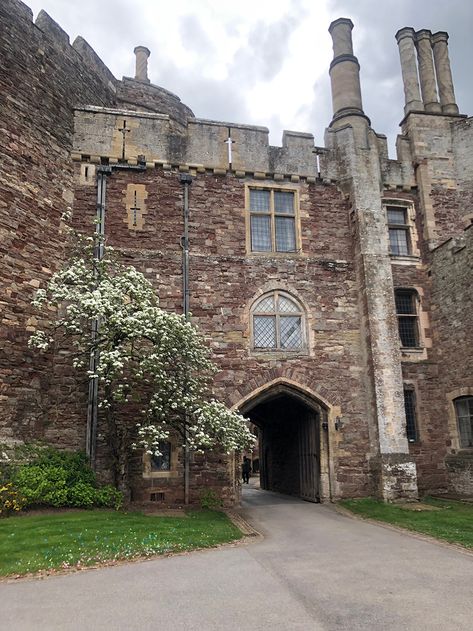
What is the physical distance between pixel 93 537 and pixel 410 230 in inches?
532

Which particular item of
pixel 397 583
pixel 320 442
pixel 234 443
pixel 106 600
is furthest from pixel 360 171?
pixel 106 600

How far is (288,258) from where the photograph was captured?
1571cm

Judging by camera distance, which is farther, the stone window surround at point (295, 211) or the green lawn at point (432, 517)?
the stone window surround at point (295, 211)

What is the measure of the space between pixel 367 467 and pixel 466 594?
8569 mm

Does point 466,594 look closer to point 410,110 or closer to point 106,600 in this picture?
point 106,600

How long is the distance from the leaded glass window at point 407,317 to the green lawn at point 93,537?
339 inches

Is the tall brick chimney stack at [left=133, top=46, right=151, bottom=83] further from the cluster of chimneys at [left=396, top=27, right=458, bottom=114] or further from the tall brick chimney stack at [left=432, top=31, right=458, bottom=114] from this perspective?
the tall brick chimney stack at [left=432, top=31, right=458, bottom=114]

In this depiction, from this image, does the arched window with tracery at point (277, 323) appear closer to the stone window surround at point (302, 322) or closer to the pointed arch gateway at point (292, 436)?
the stone window surround at point (302, 322)

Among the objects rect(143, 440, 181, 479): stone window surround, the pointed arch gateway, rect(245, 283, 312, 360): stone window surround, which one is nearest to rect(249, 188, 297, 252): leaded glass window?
rect(245, 283, 312, 360): stone window surround

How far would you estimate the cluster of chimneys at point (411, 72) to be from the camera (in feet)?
59.8

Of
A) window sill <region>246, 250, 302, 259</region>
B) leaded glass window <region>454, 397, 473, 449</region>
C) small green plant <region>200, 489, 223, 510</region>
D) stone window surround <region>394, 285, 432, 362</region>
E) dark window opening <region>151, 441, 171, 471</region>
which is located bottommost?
small green plant <region>200, 489, 223, 510</region>

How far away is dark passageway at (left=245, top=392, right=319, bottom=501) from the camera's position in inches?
599

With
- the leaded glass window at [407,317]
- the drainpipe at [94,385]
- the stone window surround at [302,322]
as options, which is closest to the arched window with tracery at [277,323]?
the stone window surround at [302,322]

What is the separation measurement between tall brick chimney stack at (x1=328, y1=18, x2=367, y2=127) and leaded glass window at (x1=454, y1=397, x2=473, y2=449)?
1020 centimetres
